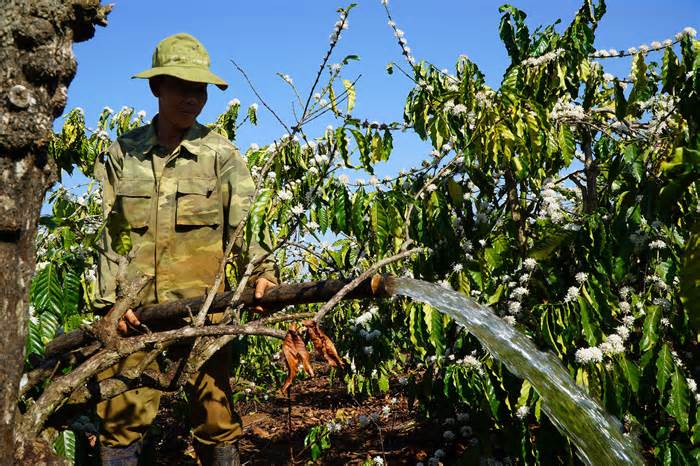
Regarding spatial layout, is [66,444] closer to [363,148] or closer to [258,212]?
[258,212]

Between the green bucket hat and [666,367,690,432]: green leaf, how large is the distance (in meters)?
2.65

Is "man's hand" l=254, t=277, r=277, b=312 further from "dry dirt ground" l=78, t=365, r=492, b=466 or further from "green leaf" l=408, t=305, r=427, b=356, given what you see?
"dry dirt ground" l=78, t=365, r=492, b=466

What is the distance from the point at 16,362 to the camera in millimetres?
1494

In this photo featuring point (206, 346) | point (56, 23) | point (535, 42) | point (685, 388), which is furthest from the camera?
point (535, 42)

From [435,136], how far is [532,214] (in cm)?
81

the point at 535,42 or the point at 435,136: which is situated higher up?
the point at 535,42

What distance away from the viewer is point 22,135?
4.68 feet

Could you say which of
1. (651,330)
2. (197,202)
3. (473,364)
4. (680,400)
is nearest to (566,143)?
(651,330)

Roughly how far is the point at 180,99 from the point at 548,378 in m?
2.27

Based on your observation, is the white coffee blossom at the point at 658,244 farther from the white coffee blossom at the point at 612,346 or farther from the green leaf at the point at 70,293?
the green leaf at the point at 70,293

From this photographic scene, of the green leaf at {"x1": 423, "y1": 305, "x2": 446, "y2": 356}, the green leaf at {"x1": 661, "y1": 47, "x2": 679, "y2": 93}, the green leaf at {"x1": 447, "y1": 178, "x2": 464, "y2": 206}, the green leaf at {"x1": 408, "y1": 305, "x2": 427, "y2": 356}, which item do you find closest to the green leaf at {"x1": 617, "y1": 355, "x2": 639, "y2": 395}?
the green leaf at {"x1": 423, "y1": 305, "x2": 446, "y2": 356}

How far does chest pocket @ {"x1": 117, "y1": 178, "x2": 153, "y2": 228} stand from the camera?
339cm

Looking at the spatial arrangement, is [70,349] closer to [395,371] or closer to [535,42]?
[535,42]

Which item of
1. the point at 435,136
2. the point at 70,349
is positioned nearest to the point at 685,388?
the point at 435,136
